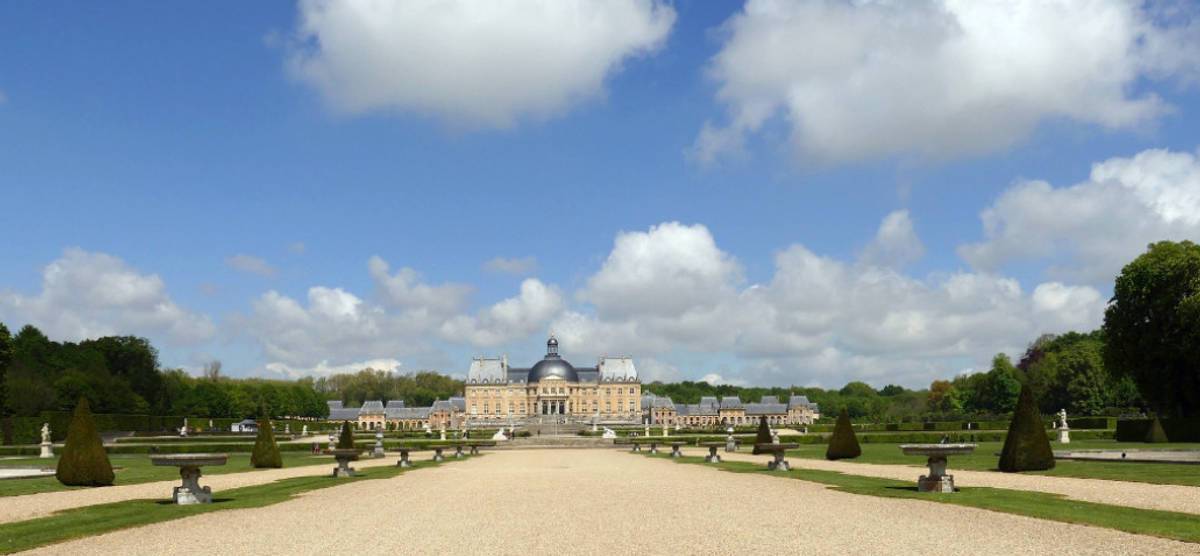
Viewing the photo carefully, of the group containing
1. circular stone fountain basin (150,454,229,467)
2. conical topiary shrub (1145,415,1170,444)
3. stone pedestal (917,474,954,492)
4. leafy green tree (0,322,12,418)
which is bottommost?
conical topiary shrub (1145,415,1170,444)

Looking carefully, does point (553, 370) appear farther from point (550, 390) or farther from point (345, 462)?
point (345, 462)

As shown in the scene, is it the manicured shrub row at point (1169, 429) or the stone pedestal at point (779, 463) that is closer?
the stone pedestal at point (779, 463)

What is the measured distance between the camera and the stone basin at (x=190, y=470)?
53.5 ft

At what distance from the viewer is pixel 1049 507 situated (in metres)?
13.9

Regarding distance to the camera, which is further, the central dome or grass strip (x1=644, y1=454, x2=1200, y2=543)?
the central dome

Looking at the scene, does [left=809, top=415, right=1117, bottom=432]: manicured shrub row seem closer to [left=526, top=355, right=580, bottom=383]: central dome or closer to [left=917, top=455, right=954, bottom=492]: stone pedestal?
→ [left=917, top=455, right=954, bottom=492]: stone pedestal

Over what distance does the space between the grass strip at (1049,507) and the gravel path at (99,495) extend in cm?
1397

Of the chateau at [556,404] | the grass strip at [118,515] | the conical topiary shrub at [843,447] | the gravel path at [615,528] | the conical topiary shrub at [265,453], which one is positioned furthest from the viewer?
the chateau at [556,404]

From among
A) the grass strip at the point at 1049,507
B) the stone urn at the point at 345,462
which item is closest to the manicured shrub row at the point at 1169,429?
the grass strip at the point at 1049,507

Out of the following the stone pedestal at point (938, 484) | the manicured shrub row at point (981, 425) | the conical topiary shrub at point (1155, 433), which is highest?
the stone pedestal at point (938, 484)

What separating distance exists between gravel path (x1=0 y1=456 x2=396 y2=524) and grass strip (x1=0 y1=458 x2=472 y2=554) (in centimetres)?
58

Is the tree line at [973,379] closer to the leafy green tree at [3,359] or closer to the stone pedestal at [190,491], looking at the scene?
the leafy green tree at [3,359]

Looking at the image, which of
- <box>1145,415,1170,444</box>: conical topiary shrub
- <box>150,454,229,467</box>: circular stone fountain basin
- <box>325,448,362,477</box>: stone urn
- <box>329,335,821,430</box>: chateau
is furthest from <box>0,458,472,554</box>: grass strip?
<box>329,335,821,430</box>: chateau

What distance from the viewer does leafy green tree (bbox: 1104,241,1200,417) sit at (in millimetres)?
41438
